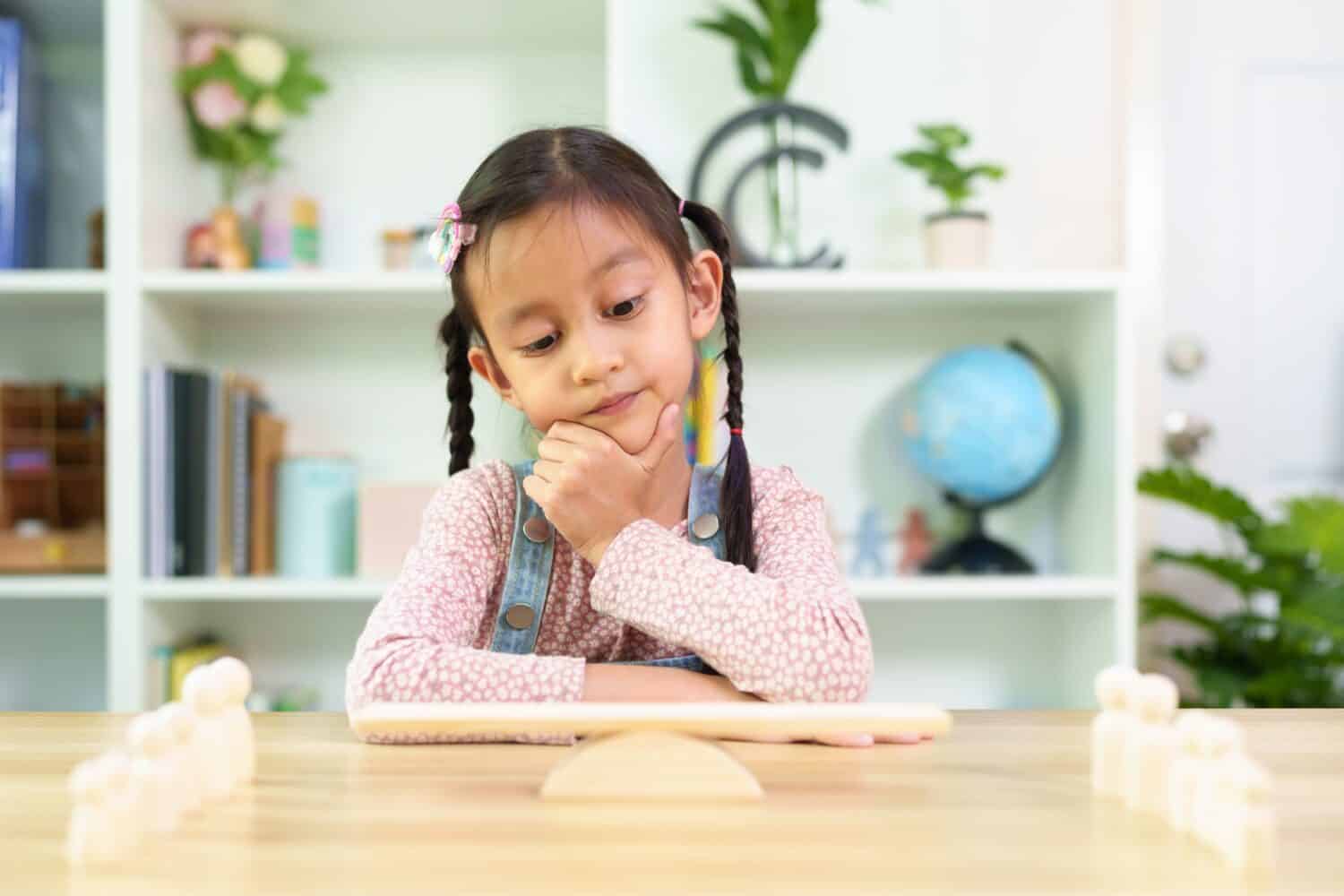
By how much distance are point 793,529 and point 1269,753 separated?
1.67 feet

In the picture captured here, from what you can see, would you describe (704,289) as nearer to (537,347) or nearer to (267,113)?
(537,347)

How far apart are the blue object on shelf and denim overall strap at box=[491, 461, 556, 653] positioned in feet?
4.85

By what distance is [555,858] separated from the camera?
0.43 meters

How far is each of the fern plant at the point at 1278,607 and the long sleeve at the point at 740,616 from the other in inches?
52.8

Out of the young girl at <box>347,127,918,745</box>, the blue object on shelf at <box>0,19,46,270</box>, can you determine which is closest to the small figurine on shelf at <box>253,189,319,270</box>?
the blue object on shelf at <box>0,19,46,270</box>

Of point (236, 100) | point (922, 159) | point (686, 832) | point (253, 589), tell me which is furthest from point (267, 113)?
point (686, 832)

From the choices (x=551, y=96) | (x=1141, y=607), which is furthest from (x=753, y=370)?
(x=1141, y=607)

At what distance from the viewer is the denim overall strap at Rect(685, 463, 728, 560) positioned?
3.82 feet

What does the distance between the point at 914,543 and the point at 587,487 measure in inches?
55.9

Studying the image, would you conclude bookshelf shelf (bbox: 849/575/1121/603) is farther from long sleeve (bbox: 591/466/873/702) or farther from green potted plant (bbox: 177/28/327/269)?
green potted plant (bbox: 177/28/327/269)

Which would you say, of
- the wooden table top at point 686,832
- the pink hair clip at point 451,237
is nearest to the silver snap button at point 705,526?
the pink hair clip at point 451,237

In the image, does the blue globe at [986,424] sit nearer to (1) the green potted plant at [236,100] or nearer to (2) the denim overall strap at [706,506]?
(2) the denim overall strap at [706,506]

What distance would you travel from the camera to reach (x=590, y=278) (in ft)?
3.39

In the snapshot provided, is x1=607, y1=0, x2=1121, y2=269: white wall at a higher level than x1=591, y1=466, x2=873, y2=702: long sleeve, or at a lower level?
higher
